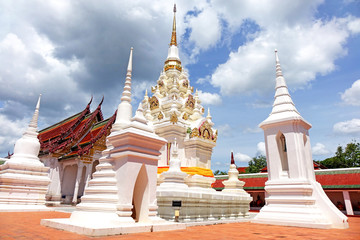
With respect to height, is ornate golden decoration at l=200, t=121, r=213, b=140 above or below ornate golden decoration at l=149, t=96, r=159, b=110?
below

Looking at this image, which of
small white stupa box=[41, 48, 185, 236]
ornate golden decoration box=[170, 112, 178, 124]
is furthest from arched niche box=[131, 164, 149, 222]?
ornate golden decoration box=[170, 112, 178, 124]

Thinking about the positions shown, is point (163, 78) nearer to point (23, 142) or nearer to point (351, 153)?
point (23, 142)

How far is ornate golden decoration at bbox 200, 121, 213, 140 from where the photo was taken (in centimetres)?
1675

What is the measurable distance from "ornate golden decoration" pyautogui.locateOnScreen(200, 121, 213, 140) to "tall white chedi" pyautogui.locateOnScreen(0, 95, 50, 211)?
Result: 963 cm

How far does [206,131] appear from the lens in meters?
→ 17.1

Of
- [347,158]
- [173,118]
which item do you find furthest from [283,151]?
[347,158]

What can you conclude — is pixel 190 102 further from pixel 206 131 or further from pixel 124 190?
pixel 124 190

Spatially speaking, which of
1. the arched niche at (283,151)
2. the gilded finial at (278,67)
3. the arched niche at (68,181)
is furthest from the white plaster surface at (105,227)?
the arched niche at (68,181)

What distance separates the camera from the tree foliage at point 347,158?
122 feet

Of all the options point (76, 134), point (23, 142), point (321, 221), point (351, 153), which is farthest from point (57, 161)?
point (351, 153)

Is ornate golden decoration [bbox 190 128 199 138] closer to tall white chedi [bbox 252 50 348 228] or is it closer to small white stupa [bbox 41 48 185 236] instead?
tall white chedi [bbox 252 50 348 228]

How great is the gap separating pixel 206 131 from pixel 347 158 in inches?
1287

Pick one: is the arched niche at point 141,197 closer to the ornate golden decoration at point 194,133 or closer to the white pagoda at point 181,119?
the white pagoda at point 181,119

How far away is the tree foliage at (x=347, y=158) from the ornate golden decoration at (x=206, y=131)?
1218 inches
